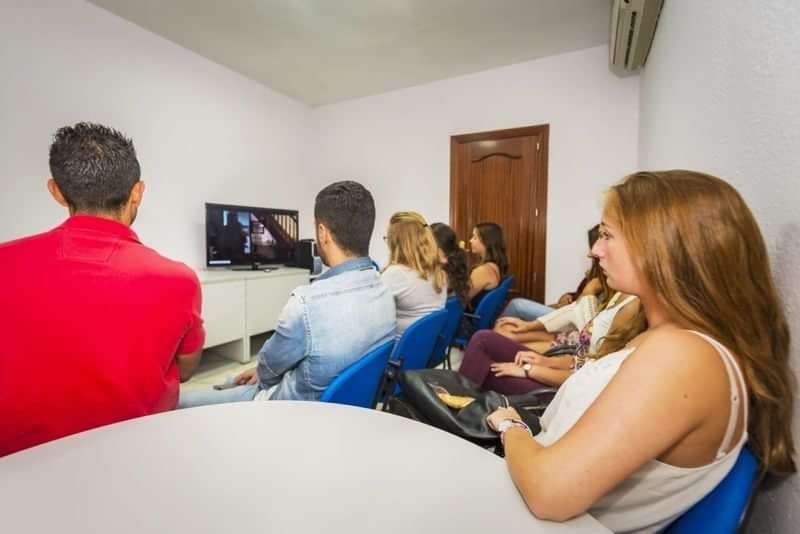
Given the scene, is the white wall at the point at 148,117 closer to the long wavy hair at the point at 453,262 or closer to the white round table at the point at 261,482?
the long wavy hair at the point at 453,262

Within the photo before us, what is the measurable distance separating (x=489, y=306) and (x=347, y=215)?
65.6 inches

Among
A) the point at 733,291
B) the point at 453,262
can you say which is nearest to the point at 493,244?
the point at 453,262

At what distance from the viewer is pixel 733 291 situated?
639 millimetres

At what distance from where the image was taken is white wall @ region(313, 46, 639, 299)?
3.24 metres

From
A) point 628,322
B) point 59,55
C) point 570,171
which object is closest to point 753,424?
point 628,322

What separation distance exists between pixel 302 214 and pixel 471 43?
8.98ft

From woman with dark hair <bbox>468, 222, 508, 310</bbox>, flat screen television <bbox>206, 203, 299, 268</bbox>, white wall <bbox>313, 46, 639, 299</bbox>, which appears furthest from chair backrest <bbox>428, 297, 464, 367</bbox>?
flat screen television <bbox>206, 203, 299, 268</bbox>

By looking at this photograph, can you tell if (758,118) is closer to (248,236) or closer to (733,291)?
(733,291)

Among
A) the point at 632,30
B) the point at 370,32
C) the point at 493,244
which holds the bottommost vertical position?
the point at 493,244

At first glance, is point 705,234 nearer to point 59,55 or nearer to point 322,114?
point 59,55

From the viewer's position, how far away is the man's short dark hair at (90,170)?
103cm

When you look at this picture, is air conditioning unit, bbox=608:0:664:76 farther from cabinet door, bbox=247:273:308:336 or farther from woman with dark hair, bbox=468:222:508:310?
cabinet door, bbox=247:273:308:336

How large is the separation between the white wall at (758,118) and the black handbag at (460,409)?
54 centimetres

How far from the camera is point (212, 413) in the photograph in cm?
79
